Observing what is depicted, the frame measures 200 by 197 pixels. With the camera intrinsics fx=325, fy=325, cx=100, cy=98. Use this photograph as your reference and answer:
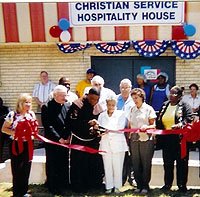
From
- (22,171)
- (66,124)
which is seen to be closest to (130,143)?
(66,124)

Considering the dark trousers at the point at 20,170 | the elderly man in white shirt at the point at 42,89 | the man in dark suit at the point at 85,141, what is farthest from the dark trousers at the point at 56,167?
the elderly man in white shirt at the point at 42,89

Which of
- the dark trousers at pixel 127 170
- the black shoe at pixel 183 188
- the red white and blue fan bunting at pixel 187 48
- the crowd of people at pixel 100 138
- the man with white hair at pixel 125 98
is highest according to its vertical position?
the red white and blue fan bunting at pixel 187 48

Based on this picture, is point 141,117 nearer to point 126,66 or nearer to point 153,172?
point 153,172

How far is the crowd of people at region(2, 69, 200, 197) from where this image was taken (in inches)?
181

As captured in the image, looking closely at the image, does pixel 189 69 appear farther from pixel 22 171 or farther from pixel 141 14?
pixel 22 171

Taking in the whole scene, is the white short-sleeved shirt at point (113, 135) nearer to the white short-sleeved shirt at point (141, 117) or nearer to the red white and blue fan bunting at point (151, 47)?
the white short-sleeved shirt at point (141, 117)

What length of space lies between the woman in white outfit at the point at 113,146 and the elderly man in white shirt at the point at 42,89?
301cm

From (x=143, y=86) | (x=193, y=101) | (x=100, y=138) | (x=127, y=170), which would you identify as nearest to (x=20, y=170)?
(x=100, y=138)

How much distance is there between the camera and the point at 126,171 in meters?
5.09

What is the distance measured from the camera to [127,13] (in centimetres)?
722

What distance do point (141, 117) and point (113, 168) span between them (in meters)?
0.87

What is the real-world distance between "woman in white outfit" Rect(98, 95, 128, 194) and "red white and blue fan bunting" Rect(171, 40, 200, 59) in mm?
3176

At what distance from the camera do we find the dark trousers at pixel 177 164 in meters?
4.73

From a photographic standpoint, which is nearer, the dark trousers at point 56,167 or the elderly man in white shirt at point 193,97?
the dark trousers at point 56,167
